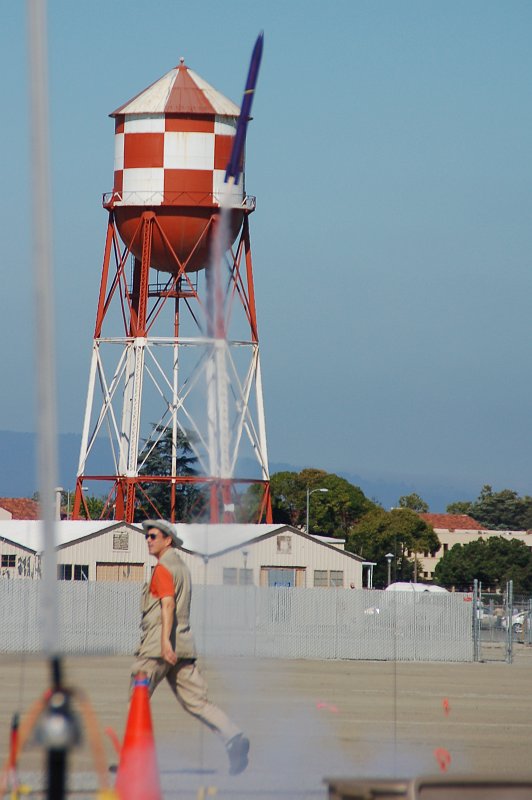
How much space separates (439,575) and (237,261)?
7164cm

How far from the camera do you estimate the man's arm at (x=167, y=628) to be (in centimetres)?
1088

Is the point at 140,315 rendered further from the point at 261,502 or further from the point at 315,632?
the point at 315,632

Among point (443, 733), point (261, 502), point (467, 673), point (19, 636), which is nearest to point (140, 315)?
point (261, 502)

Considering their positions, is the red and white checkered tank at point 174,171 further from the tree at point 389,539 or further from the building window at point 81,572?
the tree at point 389,539

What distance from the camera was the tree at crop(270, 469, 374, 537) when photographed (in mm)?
106188

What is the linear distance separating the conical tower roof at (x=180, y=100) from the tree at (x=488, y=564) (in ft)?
215

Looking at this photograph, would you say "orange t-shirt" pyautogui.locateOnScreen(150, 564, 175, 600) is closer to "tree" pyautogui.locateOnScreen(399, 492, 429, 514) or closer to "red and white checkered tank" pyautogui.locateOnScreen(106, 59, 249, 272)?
"red and white checkered tank" pyautogui.locateOnScreen(106, 59, 249, 272)

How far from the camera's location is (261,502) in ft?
152

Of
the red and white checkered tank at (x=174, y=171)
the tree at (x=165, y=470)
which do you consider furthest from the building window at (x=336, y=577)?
the red and white checkered tank at (x=174, y=171)

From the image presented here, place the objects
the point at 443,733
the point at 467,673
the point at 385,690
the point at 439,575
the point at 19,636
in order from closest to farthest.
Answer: the point at 443,733, the point at 385,690, the point at 467,673, the point at 19,636, the point at 439,575

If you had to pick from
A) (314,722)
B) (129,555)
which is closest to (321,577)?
(129,555)

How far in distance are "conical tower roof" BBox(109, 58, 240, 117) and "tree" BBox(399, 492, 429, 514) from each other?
135202 millimetres

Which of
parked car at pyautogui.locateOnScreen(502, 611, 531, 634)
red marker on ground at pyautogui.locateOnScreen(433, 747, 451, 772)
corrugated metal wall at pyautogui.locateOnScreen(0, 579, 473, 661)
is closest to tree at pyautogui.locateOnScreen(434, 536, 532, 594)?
parked car at pyautogui.locateOnScreen(502, 611, 531, 634)

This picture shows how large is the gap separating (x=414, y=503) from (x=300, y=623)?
486 feet
